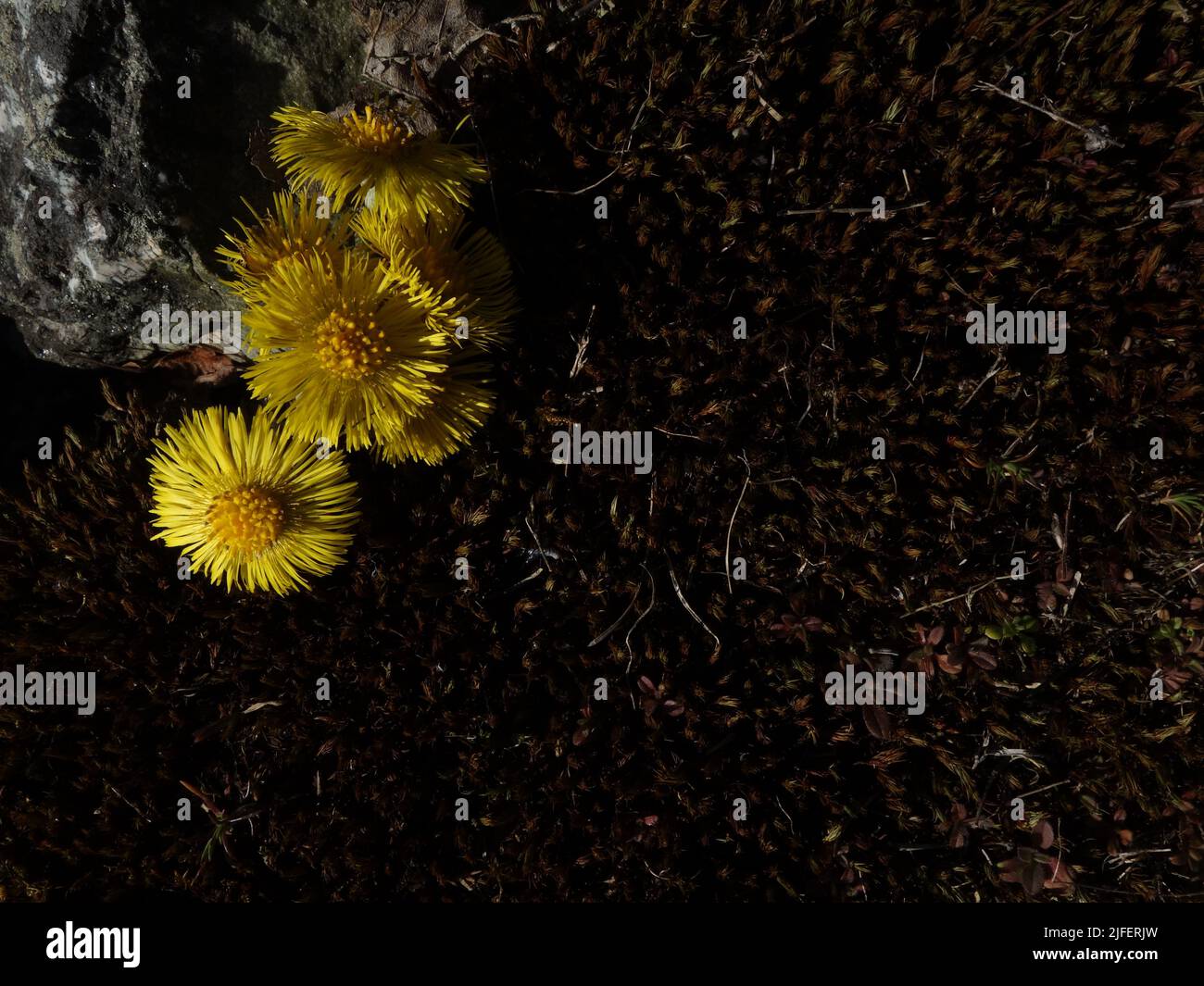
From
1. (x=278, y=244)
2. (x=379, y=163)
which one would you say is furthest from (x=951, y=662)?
(x=278, y=244)

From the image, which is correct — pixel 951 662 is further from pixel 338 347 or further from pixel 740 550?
pixel 338 347

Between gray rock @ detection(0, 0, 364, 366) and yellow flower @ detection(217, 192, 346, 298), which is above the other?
gray rock @ detection(0, 0, 364, 366)

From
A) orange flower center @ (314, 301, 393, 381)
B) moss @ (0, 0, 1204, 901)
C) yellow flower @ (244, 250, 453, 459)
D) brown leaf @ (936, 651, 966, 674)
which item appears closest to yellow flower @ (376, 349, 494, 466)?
yellow flower @ (244, 250, 453, 459)

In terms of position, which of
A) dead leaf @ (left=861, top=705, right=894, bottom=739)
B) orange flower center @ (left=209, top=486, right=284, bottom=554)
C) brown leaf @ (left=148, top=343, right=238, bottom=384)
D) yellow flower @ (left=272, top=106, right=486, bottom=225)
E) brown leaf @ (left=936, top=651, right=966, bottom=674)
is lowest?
dead leaf @ (left=861, top=705, right=894, bottom=739)

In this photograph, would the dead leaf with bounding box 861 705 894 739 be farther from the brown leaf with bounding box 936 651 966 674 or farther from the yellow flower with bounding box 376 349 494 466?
the yellow flower with bounding box 376 349 494 466

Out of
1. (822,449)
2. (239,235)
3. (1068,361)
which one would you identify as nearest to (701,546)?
(822,449)

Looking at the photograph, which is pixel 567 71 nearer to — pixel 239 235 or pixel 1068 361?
pixel 239 235

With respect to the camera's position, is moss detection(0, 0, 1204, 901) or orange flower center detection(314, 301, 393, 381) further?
moss detection(0, 0, 1204, 901)
